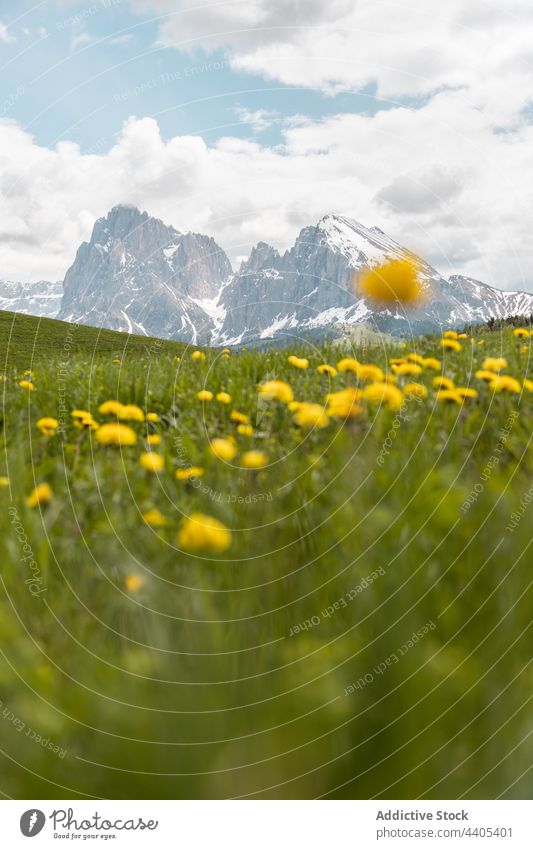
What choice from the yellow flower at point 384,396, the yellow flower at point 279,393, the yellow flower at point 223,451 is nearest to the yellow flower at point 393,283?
the yellow flower at point 279,393

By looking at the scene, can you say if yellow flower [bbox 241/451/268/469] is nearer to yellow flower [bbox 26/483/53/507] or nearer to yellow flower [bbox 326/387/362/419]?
yellow flower [bbox 326/387/362/419]

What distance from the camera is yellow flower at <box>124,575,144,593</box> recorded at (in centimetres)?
160

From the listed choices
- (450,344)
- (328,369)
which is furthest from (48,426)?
(450,344)

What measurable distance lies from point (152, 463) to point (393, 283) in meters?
3.34

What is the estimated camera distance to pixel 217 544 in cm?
171

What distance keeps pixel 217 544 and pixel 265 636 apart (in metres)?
0.42

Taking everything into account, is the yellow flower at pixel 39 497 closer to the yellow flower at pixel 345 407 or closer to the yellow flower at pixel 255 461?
the yellow flower at pixel 255 461

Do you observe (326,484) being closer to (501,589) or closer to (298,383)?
(501,589)

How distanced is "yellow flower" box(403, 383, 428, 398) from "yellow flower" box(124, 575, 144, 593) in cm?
226

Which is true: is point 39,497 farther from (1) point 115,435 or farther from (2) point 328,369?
(2) point 328,369

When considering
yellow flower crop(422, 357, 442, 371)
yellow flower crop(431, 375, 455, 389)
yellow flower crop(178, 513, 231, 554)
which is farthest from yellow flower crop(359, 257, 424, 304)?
yellow flower crop(178, 513, 231, 554)

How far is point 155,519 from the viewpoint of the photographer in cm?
220

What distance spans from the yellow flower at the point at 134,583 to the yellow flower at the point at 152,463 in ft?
3.32
